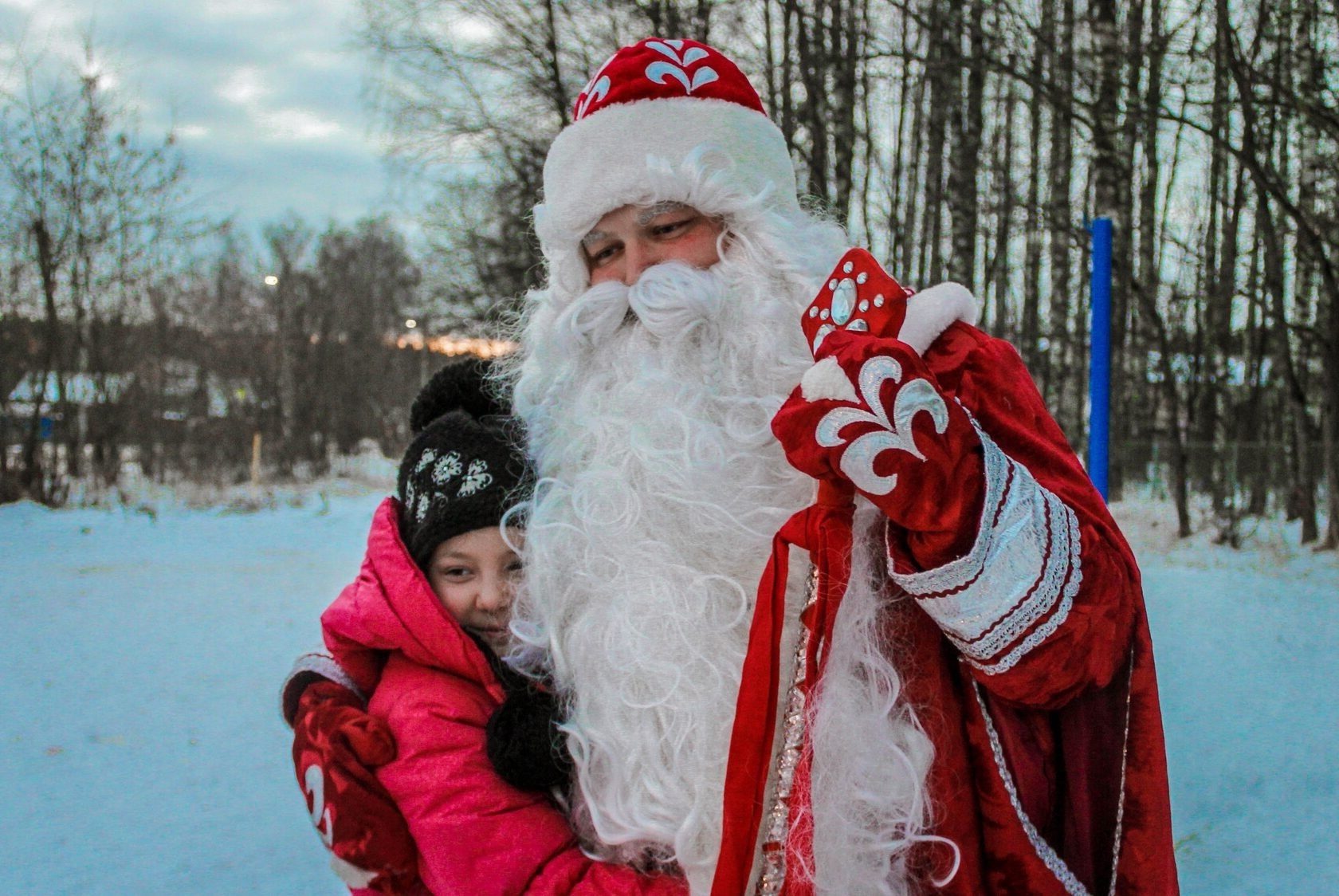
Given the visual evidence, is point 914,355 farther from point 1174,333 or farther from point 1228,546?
point 1174,333

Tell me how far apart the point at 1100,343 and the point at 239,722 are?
380 centimetres

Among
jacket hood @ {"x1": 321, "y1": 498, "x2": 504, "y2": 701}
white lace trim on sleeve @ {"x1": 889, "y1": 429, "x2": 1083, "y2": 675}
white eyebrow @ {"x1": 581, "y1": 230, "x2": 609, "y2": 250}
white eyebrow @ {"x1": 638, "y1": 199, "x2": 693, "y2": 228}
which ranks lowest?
jacket hood @ {"x1": 321, "y1": 498, "x2": 504, "y2": 701}

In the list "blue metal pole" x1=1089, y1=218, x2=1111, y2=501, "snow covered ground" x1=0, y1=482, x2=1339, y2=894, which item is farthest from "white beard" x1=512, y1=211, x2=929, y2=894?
"snow covered ground" x1=0, y1=482, x2=1339, y2=894


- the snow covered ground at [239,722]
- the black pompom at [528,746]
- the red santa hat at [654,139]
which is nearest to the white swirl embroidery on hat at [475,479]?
the black pompom at [528,746]

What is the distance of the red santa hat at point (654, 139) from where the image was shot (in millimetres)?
1715

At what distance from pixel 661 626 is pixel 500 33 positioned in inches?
460

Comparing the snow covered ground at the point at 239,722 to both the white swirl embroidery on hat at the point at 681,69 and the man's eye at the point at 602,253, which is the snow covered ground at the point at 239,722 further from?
the white swirl embroidery on hat at the point at 681,69

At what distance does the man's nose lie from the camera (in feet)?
5.54

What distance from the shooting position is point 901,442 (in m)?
0.99

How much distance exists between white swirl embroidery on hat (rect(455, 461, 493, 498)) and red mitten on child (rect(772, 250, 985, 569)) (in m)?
0.71

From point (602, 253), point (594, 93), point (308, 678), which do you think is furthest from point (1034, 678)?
point (594, 93)

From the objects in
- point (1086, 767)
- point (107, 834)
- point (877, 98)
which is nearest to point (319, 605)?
point (107, 834)

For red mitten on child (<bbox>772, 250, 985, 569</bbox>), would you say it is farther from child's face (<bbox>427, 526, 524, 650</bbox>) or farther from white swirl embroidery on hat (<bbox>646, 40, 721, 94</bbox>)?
white swirl embroidery on hat (<bbox>646, 40, 721, 94</bbox>)

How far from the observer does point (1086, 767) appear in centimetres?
116
